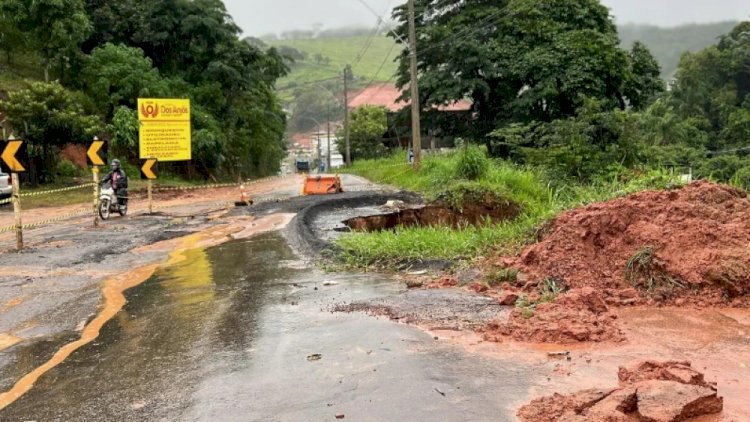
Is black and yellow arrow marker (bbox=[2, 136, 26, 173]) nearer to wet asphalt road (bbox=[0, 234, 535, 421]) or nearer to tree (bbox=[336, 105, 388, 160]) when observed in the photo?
wet asphalt road (bbox=[0, 234, 535, 421])

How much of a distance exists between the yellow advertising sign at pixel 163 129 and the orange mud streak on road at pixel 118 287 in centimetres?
661

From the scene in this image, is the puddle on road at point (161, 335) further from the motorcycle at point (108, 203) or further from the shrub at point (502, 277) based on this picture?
the motorcycle at point (108, 203)

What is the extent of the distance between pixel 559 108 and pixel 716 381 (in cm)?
2606

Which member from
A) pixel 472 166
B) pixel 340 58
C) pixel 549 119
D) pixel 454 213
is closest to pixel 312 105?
pixel 340 58

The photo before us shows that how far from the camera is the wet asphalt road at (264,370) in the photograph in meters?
3.79

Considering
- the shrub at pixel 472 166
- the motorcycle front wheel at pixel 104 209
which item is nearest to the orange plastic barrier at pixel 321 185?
the shrub at pixel 472 166

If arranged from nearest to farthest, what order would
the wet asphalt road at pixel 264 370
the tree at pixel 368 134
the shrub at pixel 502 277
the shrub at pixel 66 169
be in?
the wet asphalt road at pixel 264 370 → the shrub at pixel 502 277 → the shrub at pixel 66 169 → the tree at pixel 368 134

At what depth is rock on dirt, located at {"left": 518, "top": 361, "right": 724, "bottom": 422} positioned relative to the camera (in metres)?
3.23

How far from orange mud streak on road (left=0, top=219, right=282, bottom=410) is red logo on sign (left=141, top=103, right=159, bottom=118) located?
7.02 meters

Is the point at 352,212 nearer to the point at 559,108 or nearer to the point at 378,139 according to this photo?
the point at 559,108

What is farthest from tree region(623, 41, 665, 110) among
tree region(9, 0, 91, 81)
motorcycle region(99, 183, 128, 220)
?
tree region(9, 0, 91, 81)

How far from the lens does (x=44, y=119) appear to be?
22141mm

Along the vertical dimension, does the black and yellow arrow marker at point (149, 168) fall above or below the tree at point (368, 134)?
below

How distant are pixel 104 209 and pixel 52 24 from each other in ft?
49.3
